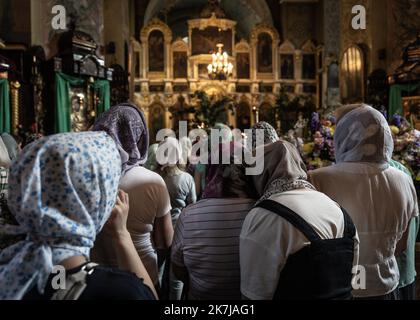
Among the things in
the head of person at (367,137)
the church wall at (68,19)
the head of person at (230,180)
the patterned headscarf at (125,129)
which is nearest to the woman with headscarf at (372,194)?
the head of person at (367,137)

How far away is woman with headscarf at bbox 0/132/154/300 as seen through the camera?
52.1 inches

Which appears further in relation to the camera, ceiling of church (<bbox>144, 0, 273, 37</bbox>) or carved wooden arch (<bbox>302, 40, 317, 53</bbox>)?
ceiling of church (<bbox>144, 0, 273, 37</bbox>)

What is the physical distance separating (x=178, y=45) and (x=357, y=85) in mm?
8490

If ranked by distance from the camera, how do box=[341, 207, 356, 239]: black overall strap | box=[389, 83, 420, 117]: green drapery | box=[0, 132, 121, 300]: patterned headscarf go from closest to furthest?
1. box=[0, 132, 121, 300]: patterned headscarf
2. box=[341, 207, 356, 239]: black overall strap
3. box=[389, 83, 420, 117]: green drapery

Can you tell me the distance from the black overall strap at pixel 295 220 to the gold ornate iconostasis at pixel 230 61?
57.9ft

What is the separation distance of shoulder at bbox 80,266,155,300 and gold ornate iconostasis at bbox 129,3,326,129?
18035 mm

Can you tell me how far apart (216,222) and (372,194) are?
0.90m

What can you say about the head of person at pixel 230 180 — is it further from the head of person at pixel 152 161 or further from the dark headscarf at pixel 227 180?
the head of person at pixel 152 161

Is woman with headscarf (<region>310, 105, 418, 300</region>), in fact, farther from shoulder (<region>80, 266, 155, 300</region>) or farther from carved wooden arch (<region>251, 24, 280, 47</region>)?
carved wooden arch (<region>251, 24, 280, 47</region>)

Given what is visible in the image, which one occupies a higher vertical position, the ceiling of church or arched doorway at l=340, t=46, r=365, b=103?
the ceiling of church

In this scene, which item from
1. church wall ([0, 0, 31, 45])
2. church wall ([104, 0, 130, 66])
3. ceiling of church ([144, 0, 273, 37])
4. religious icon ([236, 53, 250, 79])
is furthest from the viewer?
ceiling of church ([144, 0, 273, 37])

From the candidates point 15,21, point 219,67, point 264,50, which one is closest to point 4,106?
point 15,21

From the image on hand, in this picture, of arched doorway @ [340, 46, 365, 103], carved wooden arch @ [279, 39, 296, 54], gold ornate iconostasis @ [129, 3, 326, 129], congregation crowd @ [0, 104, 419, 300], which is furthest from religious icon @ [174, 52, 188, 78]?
congregation crowd @ [0, 104, 419, 300]

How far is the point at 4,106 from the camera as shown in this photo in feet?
28.0
